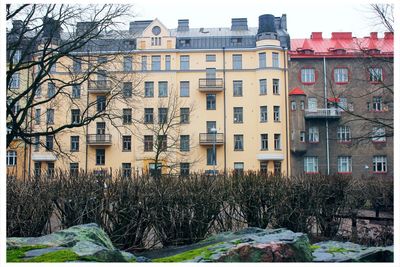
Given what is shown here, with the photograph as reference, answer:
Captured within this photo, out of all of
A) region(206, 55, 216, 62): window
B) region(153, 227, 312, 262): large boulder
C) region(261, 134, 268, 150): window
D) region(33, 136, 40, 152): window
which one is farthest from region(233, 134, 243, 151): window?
region(153, 227, 312, 262): large boulder

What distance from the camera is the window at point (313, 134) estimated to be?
37.2 m

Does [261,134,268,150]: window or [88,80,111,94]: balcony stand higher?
[88,80,111,94]: balcony

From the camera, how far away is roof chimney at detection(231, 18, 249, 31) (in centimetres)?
4006

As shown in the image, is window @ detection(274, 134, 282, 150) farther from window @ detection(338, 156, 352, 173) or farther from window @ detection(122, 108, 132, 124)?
window @ detection(122, 108, 132, 124)

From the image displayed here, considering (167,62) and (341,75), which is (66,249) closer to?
(167,62)

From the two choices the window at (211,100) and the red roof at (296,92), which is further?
the window at (211,100)

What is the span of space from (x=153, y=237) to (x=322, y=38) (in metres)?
32.3

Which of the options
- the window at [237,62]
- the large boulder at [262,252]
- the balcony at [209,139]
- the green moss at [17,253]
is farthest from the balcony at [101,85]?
the window at [237,62]

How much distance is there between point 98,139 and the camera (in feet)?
121

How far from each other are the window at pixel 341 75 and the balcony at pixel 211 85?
9.87 m

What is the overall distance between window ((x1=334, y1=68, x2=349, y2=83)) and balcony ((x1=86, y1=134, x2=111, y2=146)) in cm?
2021

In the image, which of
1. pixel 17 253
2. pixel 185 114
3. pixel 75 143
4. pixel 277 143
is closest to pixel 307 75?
pixel 277 143

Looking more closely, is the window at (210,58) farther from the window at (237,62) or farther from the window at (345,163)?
the window at (345,163)

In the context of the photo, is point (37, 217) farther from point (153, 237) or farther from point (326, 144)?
point (326, 144)
